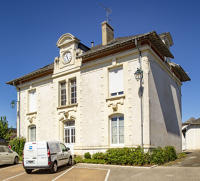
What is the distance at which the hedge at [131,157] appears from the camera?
46.6 feet

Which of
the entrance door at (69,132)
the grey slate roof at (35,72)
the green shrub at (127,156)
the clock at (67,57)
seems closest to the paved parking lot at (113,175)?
the green shrub at (127,156)

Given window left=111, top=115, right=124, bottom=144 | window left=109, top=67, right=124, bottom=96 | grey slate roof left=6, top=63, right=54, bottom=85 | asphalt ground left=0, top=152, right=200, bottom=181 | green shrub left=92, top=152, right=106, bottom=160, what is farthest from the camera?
grey slate roof left=6, top=63, right=54, bottom=85

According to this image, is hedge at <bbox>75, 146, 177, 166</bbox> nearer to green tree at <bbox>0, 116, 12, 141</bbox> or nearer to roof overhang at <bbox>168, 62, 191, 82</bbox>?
roof overhang at <bbox>168, 62, 191, 82</bbox>

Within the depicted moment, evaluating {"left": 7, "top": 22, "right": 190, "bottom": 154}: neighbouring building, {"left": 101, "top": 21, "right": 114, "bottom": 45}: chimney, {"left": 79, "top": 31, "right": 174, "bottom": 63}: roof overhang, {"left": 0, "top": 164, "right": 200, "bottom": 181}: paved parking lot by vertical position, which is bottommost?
{"left": 0, "top": 164, "right": 200, "bottom": 181}: paved parking lot

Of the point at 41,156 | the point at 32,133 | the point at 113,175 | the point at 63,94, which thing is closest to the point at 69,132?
the point at 63,94

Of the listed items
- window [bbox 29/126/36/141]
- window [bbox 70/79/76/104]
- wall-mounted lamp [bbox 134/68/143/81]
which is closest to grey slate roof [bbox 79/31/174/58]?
wall-mounted lamp [bbox 134/68/143/81]

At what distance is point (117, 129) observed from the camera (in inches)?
652

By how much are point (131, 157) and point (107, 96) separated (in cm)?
466

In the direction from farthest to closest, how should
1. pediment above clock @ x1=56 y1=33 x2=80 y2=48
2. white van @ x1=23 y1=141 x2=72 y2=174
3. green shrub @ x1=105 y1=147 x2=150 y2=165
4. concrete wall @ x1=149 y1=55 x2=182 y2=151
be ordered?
pediment above clock @ x1=56 y1=33 x2=80 y2=48, concrete wall @ x1=149 y1=55 x2=182 y2=151, green shrub @ x1=105 y1=147 x2=150 y2=165, white van @ x1=23 y1=141 x2=72 y2=174

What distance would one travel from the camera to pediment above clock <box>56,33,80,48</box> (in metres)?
20.0

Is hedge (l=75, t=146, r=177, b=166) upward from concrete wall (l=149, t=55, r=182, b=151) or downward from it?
downward

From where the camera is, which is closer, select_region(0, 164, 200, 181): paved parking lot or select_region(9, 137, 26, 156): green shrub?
select_region(0, 164, 200, 181): paved parking lot

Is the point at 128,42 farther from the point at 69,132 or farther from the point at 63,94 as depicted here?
the point at 69,132

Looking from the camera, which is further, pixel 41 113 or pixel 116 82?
pixel 41 113
